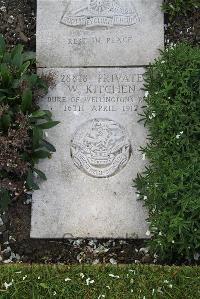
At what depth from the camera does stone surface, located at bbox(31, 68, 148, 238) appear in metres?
4.92

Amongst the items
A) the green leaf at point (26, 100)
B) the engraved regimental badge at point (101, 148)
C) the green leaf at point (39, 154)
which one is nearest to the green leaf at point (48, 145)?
the green leaf at point (39, 154)

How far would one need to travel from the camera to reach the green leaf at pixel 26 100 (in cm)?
482

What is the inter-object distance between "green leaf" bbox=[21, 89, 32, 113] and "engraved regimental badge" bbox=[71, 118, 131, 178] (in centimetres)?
47

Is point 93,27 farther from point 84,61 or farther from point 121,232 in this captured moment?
point 121,232

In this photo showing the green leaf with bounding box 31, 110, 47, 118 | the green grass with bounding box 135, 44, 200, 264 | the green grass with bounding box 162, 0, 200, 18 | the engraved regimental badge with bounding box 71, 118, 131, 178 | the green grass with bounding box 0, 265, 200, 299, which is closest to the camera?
the green grass with bounding box 0, 265, 200, 299

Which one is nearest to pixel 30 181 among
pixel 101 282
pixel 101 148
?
pixel 101 148

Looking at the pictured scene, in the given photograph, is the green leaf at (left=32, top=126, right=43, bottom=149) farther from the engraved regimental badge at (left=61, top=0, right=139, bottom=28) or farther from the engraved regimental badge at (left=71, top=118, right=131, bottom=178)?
the engraved regimental badge at (left=61, top=0, right=139, bottom=28)

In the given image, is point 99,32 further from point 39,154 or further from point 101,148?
point 39,154

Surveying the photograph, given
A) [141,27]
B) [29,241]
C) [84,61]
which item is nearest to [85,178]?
[29,241]

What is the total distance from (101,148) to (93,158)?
0.11m

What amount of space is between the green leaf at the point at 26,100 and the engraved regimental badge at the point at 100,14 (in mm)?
889

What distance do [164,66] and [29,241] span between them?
180cm

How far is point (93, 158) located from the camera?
5.00m

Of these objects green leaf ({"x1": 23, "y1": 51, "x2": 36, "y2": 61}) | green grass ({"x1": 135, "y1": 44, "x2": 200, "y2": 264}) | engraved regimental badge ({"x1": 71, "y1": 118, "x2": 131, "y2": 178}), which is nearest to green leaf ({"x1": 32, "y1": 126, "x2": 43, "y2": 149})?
engraved regimental badge ({"x1": 71, "y1": 118, "x2": 131, "y2": 178})
